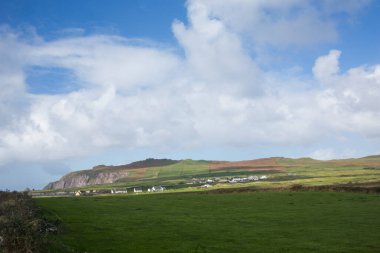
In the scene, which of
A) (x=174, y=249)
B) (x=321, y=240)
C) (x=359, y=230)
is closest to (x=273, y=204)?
(x=359, y=230)

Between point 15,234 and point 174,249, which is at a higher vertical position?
point 15,234

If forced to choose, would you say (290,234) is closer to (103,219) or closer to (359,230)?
(359,230)

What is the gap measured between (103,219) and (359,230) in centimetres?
3019

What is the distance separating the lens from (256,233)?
1569 inches

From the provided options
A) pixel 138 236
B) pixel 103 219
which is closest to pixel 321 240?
pixel 138 236

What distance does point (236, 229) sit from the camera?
4288 centimetres

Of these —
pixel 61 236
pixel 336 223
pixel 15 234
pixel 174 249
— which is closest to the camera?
pixel 15 234

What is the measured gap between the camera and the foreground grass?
33531mm

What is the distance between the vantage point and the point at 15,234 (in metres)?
27.5

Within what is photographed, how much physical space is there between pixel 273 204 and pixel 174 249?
38.2 metres

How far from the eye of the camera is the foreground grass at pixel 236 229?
110ft

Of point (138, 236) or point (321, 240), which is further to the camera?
point (138, 236)

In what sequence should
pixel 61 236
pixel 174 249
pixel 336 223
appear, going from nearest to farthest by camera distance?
pixel 174 249, pixel 61 236, pixel 336 223

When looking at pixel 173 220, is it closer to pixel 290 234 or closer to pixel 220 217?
pixel 220 217
